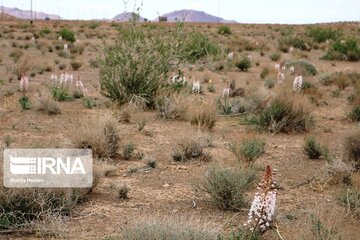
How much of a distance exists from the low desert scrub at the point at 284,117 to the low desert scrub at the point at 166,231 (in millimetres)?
6552

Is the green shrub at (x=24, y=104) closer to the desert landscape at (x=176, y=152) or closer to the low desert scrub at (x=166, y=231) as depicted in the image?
the desert landscape at (x=176, y=152)

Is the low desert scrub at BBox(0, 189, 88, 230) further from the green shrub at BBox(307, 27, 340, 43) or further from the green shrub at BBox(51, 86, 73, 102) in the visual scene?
the green shrub at BBox(307, 27, 340, 43)

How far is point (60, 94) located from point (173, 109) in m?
3.42

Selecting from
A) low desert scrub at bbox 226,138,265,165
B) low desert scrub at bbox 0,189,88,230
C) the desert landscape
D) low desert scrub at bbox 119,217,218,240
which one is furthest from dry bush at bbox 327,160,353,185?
low desert scrub at bbox 0,189,88,230

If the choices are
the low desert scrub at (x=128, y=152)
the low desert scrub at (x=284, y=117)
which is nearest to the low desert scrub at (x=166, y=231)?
the low desert scrub at (x=128, y=152)

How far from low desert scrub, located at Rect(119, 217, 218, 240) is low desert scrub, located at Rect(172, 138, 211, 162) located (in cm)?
393

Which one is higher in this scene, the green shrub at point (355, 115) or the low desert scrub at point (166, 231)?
the low desert scrub at point (166, 231)

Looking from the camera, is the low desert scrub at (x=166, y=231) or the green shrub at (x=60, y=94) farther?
the green shrub at (x=60, y=94)

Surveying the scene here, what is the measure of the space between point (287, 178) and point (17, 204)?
3.96m

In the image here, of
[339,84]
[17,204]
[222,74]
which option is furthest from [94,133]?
[222,74]

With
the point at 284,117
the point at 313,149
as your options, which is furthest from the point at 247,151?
the point at 284,117

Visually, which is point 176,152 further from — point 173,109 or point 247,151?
point 173,109

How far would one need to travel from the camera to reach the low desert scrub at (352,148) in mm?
8164

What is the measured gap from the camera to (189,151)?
8781 mm
